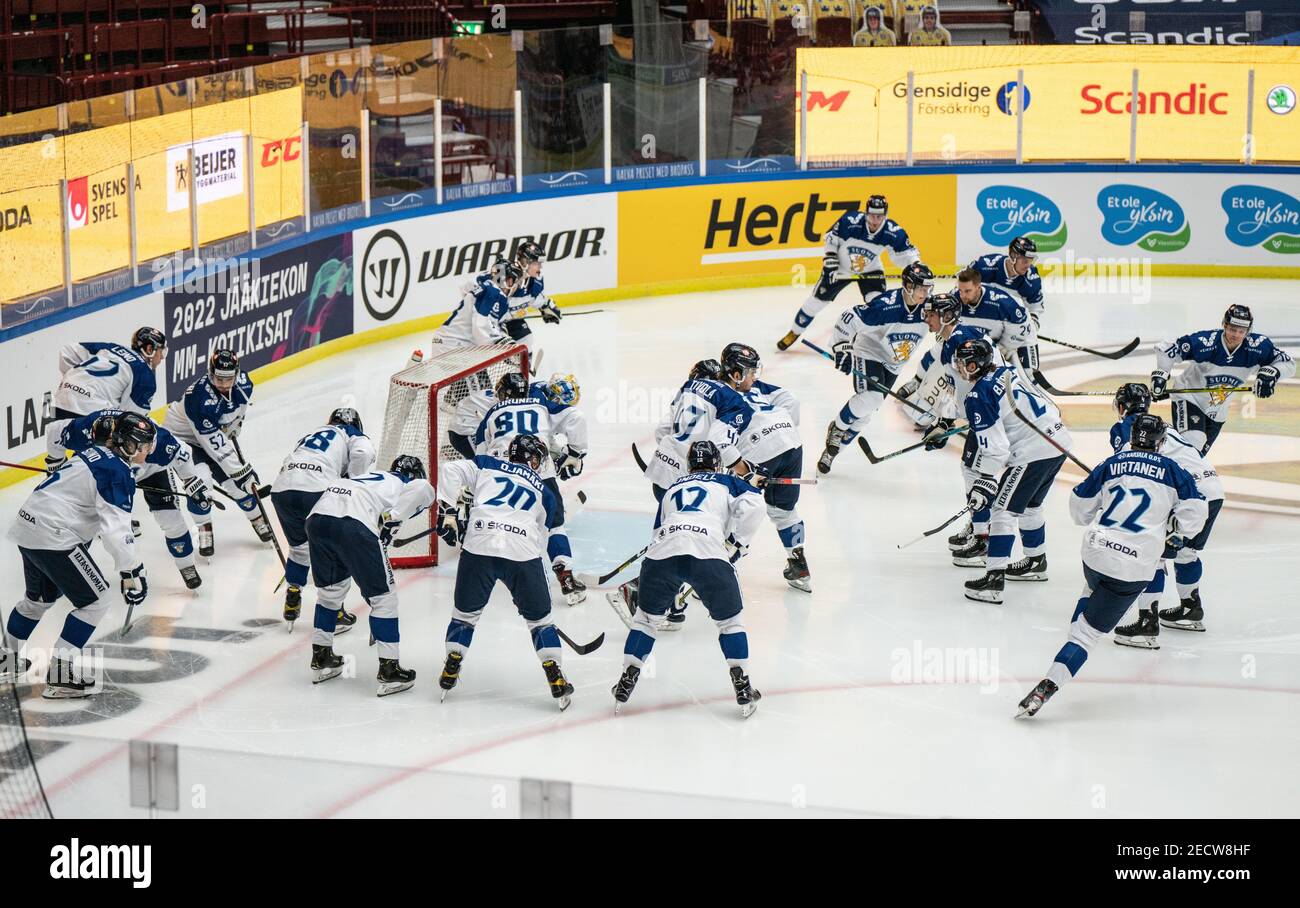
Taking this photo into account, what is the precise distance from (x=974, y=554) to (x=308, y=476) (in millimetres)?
3818

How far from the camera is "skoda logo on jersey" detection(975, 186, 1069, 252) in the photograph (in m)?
18.4

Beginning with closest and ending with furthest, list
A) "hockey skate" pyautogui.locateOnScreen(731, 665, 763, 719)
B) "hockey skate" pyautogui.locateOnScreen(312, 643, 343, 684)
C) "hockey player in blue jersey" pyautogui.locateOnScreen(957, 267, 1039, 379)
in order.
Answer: "hockey skate" pyautogui.locateOnScreen(731, 665, 763, 719), "hockey skate" pyautogui.locateOnScreen(312, 643, 343, 684), "hockey player in blue jersey" pyautogui.locateOnScreen(957, 267, 1039, 379)

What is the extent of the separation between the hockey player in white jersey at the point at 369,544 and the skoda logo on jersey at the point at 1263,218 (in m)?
12.3

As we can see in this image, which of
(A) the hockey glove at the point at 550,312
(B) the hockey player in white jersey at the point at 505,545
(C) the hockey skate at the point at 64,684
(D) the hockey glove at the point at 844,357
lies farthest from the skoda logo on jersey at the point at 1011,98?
(C) the hockey skate at the point at 64,684

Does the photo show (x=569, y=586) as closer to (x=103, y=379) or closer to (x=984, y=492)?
(x=984, y=492)

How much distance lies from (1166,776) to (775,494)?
2.88 metres

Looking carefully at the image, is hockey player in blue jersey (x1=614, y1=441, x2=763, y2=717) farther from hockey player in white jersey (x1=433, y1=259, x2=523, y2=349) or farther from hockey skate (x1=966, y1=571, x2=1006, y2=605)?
hockey player in white jersey (x1=433, y1=259, x2=523, y2=349)

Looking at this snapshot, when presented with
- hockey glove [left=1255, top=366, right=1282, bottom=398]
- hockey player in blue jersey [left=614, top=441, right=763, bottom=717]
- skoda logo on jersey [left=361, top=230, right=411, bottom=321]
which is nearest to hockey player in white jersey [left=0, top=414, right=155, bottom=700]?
hockey player in blue jersey [left=614, top=441, right=763, bottom=717]

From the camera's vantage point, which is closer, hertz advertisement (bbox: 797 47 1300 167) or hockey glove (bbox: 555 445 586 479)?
hockey glove (bbox: 555 445 586 479)

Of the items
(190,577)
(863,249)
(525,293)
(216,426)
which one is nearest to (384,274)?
(525,293)

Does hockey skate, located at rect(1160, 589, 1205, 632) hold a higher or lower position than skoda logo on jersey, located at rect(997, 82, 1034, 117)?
lower

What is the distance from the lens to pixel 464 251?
16297mm

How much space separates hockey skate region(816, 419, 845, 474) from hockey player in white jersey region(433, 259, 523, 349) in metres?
2.25

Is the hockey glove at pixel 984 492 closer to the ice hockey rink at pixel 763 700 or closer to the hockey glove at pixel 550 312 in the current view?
the ice hockey rink at pixel 763 700
